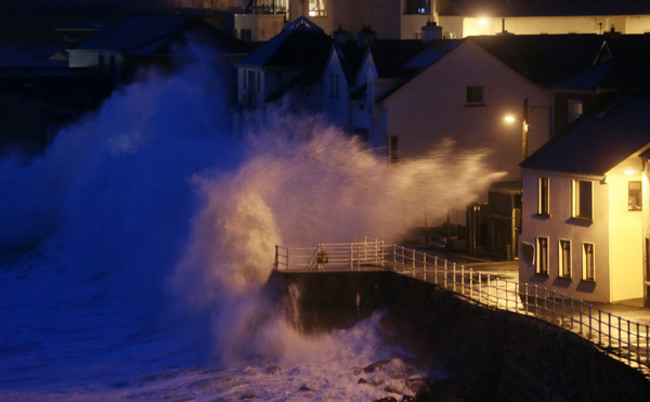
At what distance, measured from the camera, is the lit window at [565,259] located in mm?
24016

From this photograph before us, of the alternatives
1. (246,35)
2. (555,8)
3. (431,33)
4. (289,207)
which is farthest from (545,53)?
(246,35)

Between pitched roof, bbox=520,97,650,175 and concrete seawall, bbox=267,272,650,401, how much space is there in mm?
3712

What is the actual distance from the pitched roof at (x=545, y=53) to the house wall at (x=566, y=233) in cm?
1112

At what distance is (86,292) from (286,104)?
13266 mm

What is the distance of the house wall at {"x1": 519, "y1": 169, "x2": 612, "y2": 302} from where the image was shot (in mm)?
23125

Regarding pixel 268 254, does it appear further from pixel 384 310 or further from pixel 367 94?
pixel 367 94

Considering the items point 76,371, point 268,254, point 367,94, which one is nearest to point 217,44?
point 367,94

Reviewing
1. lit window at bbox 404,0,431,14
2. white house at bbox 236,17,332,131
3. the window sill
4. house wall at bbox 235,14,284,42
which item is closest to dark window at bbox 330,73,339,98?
white house at bbox 236,17,332,131

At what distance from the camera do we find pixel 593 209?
23.4m

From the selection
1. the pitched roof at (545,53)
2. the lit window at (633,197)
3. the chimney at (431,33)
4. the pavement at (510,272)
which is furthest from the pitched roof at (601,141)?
the chimney at (431,33)

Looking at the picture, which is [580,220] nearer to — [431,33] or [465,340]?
[465,340]

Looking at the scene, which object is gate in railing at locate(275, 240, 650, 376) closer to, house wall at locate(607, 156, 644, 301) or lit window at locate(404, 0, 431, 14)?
house wall at locate(607, 156, 644, 301)

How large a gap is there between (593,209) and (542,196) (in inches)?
69.6

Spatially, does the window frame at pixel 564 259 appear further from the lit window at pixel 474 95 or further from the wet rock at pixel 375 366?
the lit window at pixel 474 95
